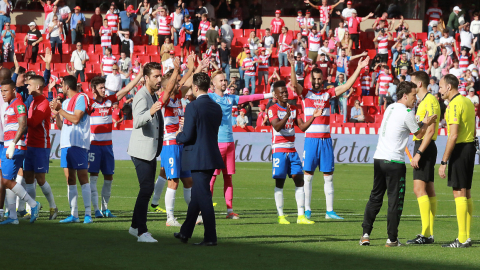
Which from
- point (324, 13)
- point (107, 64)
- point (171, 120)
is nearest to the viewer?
point (171, 120)

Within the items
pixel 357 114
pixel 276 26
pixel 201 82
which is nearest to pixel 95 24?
pixel 276 26

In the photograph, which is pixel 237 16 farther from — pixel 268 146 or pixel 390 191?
pixel 390 191

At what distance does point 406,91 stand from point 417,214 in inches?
174

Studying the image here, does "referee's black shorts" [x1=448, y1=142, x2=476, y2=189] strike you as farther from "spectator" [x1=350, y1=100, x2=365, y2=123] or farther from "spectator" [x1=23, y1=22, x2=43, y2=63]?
"spectator" [x1=23, y1=22, x2=43, y2=63]

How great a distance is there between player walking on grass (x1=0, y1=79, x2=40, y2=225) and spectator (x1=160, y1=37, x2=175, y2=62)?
17313mm

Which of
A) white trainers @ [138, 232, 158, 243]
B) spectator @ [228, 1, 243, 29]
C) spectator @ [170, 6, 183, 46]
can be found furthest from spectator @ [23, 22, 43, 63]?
white trainers @ [138, 232, 158, 243]

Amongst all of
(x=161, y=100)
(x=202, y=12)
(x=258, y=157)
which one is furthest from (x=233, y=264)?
(x=202, y=12)

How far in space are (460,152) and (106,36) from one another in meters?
21.9

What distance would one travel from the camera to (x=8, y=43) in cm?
2709

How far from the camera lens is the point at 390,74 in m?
27.0

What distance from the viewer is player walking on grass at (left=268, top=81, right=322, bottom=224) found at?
1010cm

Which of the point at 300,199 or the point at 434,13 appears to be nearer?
the point at 300,199

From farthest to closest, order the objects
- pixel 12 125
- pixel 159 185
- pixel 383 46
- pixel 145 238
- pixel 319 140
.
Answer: pixel 383 46 → pixel 159 185 → pixel 319 140 → pixel 12 125 → pixel 145 238

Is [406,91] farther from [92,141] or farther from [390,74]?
[390,74]
